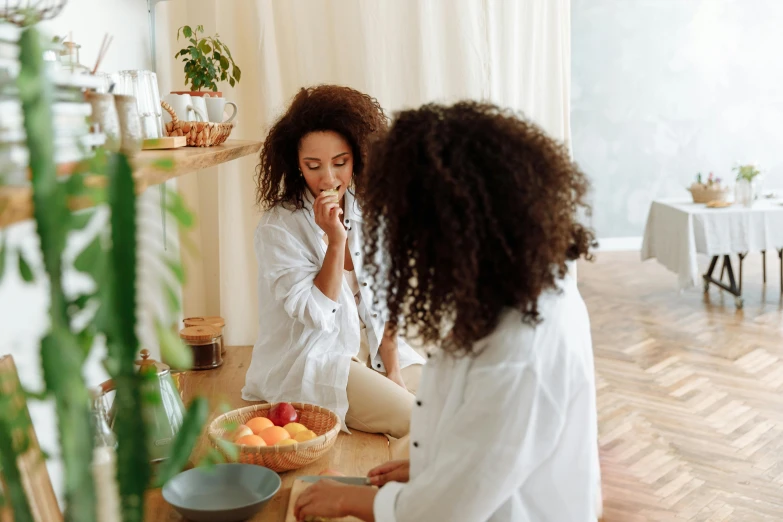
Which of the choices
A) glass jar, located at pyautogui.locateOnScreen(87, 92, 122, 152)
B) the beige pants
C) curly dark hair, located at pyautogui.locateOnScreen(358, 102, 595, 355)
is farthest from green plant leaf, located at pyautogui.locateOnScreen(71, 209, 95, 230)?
the beige pants

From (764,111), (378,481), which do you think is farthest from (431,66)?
(764,111)

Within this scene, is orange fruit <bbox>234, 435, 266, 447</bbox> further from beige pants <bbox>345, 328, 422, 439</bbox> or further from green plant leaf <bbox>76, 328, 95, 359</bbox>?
green plant leaf <bbox>76, 328, 95, 359</bbox>

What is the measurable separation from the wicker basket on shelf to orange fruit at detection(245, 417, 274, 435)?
4.92m

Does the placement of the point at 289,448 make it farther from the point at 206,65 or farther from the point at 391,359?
the point at 206,65

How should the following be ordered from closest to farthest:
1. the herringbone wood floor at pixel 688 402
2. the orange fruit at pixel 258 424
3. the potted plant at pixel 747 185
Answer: the orange fruit at pixel 258 424
the herringbone wood floor at pixel 688 402
the potted plant at pixel 747 185

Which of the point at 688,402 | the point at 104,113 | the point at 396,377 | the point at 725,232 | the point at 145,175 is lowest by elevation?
the point at 688,402

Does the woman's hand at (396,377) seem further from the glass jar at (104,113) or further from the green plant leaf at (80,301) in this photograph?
the green plant leaf at (80,301)

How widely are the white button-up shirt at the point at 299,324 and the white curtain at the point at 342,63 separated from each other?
47 centimetres

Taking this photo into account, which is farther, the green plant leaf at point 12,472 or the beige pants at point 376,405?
the beige pants at point 376,405

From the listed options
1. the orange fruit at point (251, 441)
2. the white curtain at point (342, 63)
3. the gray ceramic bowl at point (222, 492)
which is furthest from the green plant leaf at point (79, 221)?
the white curtain at point (342, 63)

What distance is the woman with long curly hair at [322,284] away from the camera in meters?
2.17

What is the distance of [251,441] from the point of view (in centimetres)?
167

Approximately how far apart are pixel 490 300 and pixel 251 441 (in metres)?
0.73

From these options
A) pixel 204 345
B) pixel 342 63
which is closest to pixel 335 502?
pixel 204 345
